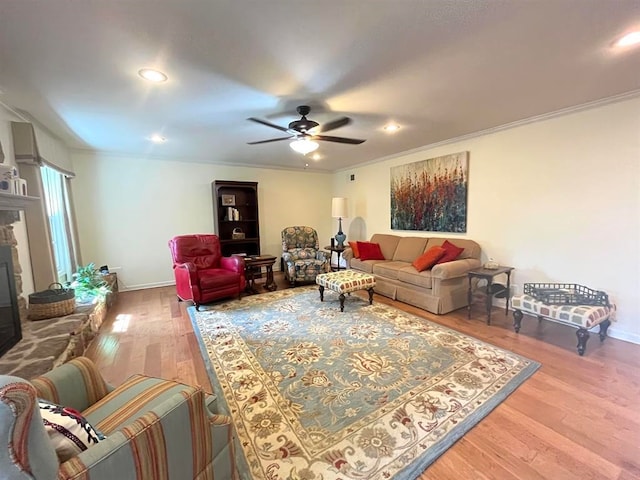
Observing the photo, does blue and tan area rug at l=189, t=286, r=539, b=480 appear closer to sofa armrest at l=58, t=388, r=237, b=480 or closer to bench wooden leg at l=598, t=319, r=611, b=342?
sofa armrest at l=58, t=388, r=237, b=480

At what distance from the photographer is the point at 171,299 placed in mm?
4258

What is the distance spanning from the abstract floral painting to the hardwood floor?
4.90ft

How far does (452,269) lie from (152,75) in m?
3.52

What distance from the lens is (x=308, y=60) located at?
1.92 metres

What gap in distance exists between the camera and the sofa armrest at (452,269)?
3332 millimetres

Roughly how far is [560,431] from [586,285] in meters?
2.05

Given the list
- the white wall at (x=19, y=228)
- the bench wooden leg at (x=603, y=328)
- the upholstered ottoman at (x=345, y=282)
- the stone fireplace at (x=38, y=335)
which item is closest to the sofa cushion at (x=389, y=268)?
the upholstered ottoman at (x=345, y=282)

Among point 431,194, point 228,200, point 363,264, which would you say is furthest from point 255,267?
point 431,194

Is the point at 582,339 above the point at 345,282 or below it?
below

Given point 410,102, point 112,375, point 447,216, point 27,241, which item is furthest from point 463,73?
point 27,241

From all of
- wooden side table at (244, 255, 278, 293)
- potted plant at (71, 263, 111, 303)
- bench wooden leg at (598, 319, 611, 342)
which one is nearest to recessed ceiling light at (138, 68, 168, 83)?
potted plant at (71, 263, 111, 303)

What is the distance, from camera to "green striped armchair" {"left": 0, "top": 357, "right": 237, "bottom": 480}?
0.65 metres

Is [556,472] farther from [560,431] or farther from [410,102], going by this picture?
[410,102]

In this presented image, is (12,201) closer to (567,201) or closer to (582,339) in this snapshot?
(582,339)
